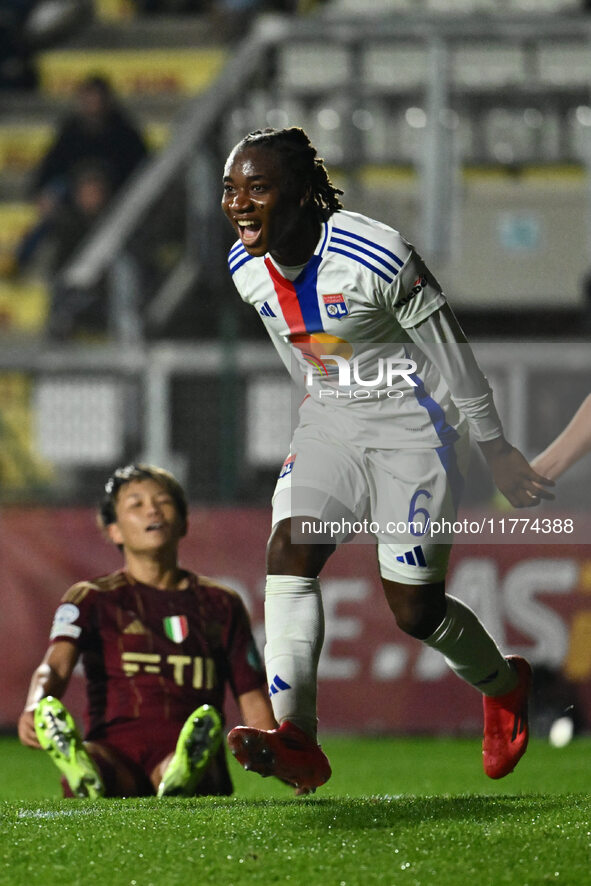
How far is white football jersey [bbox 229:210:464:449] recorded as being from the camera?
4297mm

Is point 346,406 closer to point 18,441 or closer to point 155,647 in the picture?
point 155,647

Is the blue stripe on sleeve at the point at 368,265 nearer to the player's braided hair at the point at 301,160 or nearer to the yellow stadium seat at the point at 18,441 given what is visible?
the player's braided hair at the point at 301,160

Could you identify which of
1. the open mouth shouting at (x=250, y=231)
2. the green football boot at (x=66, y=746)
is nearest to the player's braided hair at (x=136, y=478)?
the green football boot at (x=66, y=746)

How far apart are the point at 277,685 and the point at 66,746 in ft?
2.73

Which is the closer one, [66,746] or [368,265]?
[368,265]

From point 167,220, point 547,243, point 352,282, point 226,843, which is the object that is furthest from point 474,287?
point 226,843

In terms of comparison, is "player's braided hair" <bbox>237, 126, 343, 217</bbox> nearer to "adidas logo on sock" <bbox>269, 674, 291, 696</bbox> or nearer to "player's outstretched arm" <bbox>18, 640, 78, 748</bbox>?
"adidas logo on sock" <bbox>269, 674, 291, 696</bbox>

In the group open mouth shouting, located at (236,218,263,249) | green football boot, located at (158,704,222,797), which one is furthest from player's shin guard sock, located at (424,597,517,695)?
open mouth shouting, located at (236,218,263,249)

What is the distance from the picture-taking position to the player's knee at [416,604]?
14.8 feet

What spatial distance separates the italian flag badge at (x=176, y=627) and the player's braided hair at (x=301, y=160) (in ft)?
5.40

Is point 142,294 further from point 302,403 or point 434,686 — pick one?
point 302,403

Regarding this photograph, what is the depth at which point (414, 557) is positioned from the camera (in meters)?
4.47

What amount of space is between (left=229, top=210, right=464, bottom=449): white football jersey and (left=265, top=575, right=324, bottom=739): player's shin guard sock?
47cm

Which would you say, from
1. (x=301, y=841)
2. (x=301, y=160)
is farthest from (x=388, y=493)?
(x=301, y=841)
